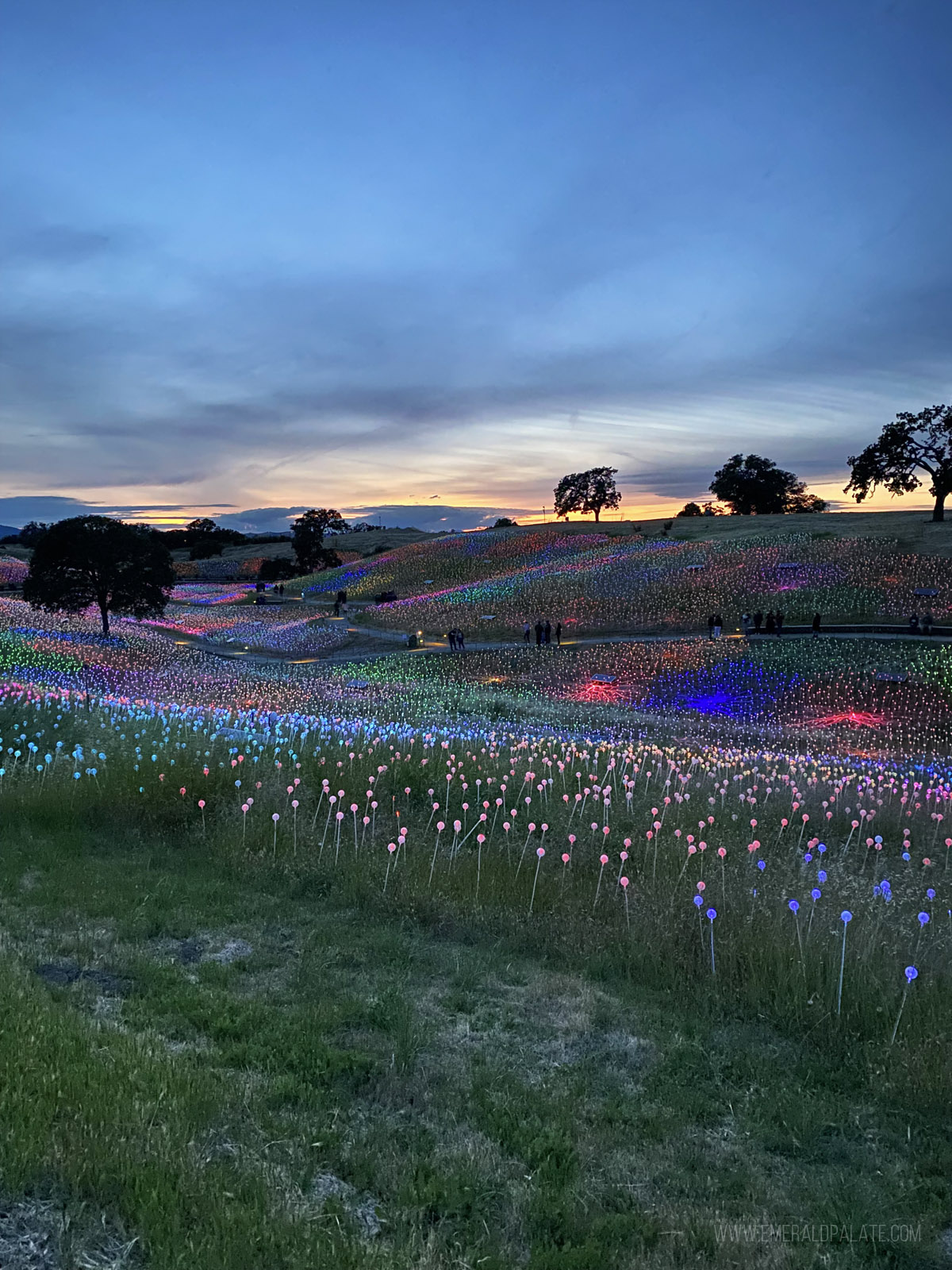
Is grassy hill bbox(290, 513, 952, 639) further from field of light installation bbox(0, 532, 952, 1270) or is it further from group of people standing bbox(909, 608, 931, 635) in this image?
field of light installation bbox(0, 532, 952, 1270)

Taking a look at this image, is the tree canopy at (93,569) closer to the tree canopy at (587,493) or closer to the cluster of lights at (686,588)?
the cluster of lights at (686,588)

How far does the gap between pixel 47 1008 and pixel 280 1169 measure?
2.23 meters

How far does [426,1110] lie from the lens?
4.57m

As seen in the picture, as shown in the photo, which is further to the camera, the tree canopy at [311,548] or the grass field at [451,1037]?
the tree canopy at [311,548]

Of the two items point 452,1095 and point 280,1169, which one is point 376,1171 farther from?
point 452,1095

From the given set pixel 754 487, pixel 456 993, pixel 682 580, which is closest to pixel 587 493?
pixel 754 487

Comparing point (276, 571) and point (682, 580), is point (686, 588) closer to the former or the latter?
point (682, 580)

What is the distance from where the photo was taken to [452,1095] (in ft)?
15.4

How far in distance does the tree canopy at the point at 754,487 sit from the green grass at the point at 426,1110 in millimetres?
115339

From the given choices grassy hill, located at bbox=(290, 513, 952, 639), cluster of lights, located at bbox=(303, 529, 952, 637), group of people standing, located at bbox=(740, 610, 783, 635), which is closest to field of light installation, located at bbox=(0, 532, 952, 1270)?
group of people standing, located at bbox=(740, 610, 783, 635)

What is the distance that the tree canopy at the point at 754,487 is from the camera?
4422 inches

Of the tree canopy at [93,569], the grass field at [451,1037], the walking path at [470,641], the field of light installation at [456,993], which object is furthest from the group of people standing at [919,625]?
the tree canopy at [93,569]

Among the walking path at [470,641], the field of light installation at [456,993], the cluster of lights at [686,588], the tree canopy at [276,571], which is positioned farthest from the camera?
the tree canopy at [276,571]

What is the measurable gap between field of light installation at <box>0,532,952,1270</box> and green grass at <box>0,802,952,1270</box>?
2 centimetres
